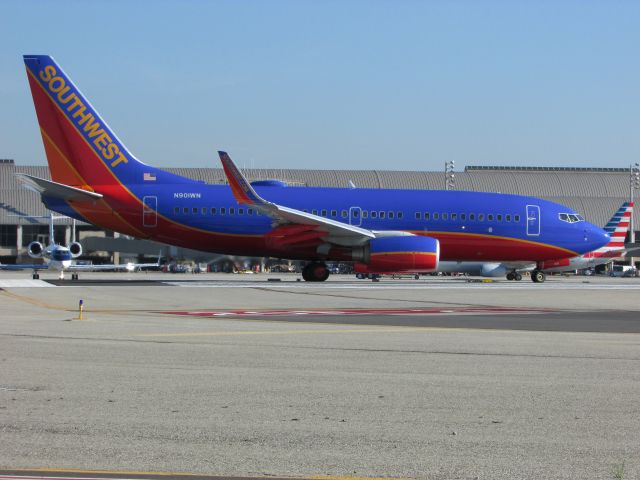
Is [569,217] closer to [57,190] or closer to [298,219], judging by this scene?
[298,219]

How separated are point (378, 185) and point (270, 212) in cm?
5435

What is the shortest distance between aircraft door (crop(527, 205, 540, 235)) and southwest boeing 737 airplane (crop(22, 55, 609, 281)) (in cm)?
4

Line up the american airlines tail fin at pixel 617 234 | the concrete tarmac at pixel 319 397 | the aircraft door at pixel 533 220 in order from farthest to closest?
the american airlines tail fin at pixel 617 234 < the aircraft door at pixel 533 220 < the concrete tarmac at pixel 319 397

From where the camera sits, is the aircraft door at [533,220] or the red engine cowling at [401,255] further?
the aircraft door at [533,220]

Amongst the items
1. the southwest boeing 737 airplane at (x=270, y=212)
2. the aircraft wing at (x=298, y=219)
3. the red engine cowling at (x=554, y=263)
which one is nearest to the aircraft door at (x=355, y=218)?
the southwest boeing 737 airplane at (x=270, y=212)

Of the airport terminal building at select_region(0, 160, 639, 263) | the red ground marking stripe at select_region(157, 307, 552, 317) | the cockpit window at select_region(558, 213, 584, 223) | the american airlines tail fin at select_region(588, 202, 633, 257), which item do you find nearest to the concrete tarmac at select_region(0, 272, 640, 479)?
the red ground marking stripe at select_region(157, 307, 552, 317)

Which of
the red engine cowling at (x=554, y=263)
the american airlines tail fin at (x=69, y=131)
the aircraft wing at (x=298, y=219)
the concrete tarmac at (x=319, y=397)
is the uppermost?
the american airlines tail fin at (x=69, y=131)

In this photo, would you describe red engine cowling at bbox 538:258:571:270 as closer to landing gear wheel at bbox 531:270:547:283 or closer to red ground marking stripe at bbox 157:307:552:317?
landing gear wheel at bbox 531:270:547:283

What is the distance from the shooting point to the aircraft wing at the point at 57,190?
33531 millimetres

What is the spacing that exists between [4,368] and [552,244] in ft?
105

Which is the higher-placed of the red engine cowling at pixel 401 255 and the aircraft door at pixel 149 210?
the aircraft door at pixel 149 210

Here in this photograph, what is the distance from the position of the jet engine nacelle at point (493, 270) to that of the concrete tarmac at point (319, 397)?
34258 millimetres

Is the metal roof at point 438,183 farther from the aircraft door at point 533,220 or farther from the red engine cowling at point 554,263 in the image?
the aircraft door at point 533,220

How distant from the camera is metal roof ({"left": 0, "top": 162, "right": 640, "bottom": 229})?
86688mm
